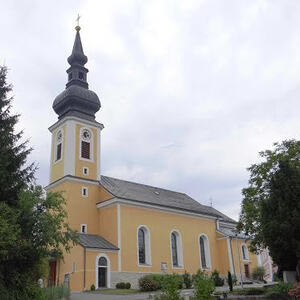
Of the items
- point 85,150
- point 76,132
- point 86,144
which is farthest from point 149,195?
point 76,132

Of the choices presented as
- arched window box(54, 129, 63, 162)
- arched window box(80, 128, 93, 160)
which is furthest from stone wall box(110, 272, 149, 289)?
arched window box(54, 129, 63, 162)

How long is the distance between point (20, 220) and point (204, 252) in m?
31.0

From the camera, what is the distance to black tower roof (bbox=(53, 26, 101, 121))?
4281cm

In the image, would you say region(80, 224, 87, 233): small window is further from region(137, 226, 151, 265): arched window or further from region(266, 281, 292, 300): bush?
region(266, 281, 292, 300): bush

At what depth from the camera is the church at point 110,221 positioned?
36062mm

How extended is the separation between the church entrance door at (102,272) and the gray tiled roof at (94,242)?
1.12m

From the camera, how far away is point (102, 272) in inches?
1398

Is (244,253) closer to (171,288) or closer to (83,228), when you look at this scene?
(83,228)

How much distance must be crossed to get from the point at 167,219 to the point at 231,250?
9529 mm

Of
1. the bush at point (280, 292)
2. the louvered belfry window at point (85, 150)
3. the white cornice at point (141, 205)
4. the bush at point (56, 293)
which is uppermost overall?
the louvered belfry window at point (85, 150)

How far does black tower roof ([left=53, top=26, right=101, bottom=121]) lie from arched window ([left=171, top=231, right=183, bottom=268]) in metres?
15.3

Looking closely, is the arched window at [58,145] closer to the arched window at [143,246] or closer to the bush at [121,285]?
the arched window at [143,246]

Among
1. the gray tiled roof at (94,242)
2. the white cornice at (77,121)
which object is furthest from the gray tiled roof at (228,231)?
the white cornice at (77,121)

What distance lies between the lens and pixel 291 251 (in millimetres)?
21422
